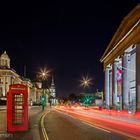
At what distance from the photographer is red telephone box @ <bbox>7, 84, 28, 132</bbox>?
2395cm

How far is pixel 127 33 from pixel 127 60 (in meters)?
11.2

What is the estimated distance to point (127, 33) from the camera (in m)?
70.2

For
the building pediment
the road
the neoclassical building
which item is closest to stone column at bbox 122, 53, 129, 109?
the neoclassical building

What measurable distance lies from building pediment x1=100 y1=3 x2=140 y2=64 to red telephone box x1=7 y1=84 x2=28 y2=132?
40420 mm

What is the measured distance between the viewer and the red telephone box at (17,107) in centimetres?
2395

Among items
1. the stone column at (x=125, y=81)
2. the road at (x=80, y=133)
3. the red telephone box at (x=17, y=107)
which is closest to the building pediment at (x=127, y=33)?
the stone column at (x=125, y=81)

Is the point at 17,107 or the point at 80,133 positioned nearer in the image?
the point at 80,133

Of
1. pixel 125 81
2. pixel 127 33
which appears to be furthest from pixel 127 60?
pixel 127 33

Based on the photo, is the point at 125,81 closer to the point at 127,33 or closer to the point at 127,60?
the point at 127,60

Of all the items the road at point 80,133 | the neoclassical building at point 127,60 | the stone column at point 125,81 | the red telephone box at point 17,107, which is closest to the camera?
the road at point 80,133

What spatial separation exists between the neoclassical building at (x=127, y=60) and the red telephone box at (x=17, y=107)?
39.3m

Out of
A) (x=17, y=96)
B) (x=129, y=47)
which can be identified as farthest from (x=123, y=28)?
(x=17, y=96)

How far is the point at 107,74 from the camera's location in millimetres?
107875

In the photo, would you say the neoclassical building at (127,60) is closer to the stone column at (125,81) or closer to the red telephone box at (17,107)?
the stone column at (125,81)
